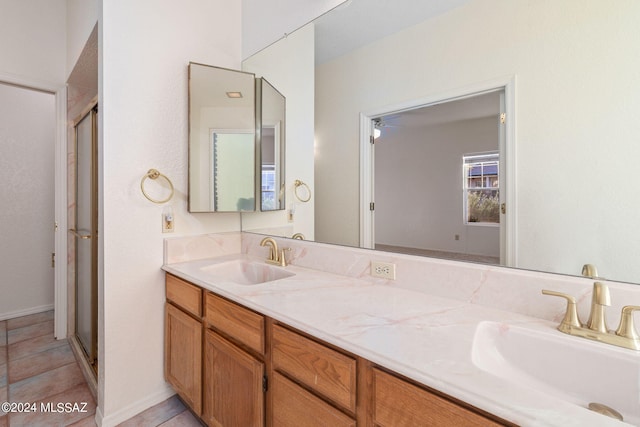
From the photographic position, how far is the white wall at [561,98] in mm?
833

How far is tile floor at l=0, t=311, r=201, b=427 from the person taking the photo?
1564mm

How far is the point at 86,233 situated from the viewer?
203 centimetres

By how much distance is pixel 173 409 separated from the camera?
5.45 ft

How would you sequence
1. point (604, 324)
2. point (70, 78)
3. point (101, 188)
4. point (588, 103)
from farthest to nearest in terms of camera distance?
point (70, 78) → point (101, 188) → point (588, 103) → point (604, 324)

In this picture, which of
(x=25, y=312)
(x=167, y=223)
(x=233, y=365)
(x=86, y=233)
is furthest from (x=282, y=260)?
(x=25, y=312)

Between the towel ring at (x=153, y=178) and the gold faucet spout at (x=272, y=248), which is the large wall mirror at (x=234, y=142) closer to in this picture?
the towel ring at (x=153, y=178)

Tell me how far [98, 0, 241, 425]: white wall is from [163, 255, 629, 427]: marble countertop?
0.43 meters

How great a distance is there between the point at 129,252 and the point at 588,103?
2.05 m

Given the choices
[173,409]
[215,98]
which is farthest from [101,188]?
[173,409]

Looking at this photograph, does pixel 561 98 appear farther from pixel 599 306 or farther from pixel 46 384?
pixel 46 384

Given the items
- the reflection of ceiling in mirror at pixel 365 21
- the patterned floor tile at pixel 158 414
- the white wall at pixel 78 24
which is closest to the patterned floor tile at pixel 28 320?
the patterned floor tile at pixel 158 414

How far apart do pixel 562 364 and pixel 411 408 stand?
45 centimetres

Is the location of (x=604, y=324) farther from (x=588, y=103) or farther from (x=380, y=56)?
(x=380, y=56)

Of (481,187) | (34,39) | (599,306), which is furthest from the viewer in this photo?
(34,39)
